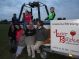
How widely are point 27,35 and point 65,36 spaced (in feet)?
9.29

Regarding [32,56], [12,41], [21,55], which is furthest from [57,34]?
[12,41]

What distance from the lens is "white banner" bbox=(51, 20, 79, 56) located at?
1046 centimetres

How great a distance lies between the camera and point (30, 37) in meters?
13.1

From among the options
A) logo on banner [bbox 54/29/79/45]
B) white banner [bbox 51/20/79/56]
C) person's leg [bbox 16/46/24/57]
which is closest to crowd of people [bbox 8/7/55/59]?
person's leg [bbox 16/46/24/57]

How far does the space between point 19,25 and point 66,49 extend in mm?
4058

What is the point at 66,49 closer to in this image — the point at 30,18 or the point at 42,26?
the point at 42,26

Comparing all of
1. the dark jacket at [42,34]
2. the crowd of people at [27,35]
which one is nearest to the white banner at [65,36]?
the dark jacket at [42,34]

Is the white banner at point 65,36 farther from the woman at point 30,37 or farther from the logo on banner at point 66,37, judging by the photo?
the woman at point 30,37

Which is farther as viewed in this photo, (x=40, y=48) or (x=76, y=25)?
(x=40, y=48)

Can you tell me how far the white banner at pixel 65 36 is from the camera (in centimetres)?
1046

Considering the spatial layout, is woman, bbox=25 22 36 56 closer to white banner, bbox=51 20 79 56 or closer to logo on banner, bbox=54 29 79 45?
white banner, bbox=51 20 79 56

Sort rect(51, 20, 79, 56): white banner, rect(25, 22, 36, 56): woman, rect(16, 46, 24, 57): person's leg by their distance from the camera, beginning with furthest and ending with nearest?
rect(16, 46, 24, 57): person's leg < rect(25, 22, 36, 56): woman < rect(51, 20, 79, 56): white banner

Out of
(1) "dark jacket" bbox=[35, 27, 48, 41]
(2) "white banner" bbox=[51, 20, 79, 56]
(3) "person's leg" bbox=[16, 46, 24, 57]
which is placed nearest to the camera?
(2) "white banner" bbox=[51, 20, 79, 56]

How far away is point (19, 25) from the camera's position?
1432 centimetres
